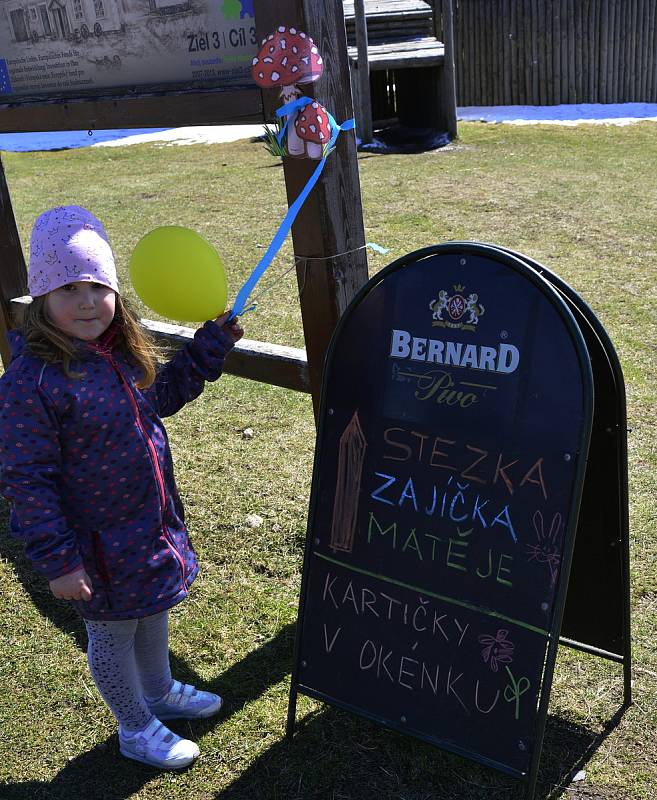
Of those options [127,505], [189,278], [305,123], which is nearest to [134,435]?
[127,505]

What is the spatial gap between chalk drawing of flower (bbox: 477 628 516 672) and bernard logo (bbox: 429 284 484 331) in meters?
0.85

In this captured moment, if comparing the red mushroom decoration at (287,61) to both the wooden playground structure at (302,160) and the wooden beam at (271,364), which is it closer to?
the wooden playground structure at (302,160)

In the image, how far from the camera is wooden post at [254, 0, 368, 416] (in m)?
2.54

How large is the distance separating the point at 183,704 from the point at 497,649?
122 cm

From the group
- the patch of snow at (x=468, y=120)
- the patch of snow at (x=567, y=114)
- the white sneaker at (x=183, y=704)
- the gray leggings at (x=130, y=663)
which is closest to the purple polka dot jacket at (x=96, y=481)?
the gray leggings at (x=130, y=663)

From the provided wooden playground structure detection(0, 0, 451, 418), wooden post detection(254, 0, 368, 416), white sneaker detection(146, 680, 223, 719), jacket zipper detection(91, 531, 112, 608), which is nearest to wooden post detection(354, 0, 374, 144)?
wooden playground structure detection(0, 0, 451, 418)

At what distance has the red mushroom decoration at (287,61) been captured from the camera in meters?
2.48

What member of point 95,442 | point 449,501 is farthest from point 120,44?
point 449,501

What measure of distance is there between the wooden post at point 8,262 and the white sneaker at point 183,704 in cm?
212

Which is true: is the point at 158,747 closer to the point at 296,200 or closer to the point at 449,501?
the point at 449,501

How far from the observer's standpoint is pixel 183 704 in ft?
A: 9.82

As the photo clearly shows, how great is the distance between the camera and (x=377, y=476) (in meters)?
2.51

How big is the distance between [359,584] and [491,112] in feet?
48.1

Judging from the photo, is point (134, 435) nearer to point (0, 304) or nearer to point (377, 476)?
point (377, 476)
